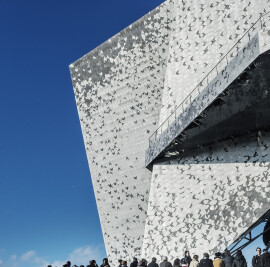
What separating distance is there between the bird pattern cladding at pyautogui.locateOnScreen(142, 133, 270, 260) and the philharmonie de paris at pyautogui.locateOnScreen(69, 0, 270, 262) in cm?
4

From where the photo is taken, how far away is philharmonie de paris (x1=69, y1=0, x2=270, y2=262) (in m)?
17.0

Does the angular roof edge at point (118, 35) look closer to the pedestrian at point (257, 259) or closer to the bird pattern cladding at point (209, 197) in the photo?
the bird pattern cladding at point (209, 197)

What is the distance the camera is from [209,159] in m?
19.3

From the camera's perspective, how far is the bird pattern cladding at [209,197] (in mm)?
17469

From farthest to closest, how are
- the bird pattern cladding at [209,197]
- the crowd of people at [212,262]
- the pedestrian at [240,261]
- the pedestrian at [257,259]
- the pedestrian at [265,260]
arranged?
the bird pattern cladding at [209,197] → the pedestrian at [240,261] → the pedestrian at [257,259] → the pedestrian at [265,260] → the crowd of people at [212,262]

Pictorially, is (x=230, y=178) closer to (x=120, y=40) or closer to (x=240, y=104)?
(x=240, y=104)

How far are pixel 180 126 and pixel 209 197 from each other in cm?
292

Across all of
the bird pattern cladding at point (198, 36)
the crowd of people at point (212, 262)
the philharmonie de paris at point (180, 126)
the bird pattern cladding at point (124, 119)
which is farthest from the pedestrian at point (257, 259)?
the bird pattern cladding at point (124, 119)

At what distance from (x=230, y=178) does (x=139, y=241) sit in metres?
7.43

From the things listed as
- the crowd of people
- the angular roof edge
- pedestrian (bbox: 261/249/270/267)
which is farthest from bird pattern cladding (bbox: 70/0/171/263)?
pedestrian (bbox: 261/249/270/267)

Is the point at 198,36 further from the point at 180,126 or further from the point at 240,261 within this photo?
the point at 240,261

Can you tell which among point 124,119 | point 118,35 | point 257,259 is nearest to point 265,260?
point 257,259

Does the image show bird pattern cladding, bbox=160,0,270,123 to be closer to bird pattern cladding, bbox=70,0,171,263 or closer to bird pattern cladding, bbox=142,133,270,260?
bird pattern cladding, bbox=70,0,171,263

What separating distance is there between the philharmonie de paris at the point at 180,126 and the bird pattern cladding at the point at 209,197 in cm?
4
